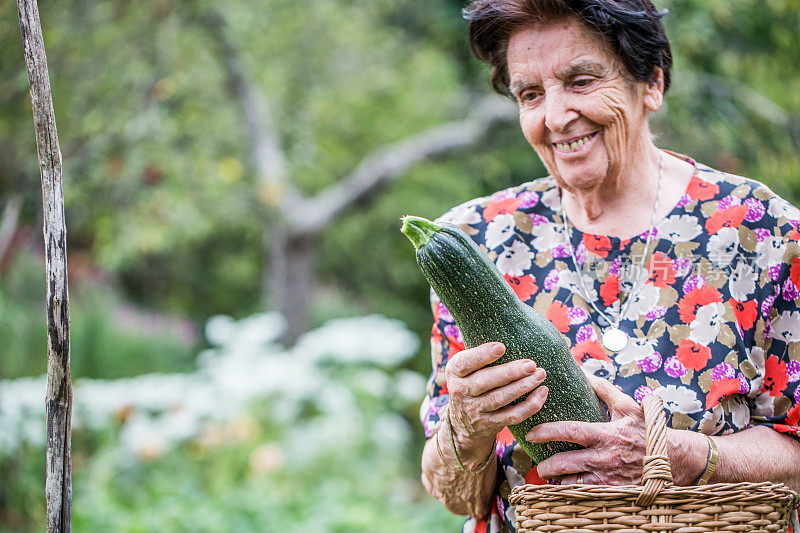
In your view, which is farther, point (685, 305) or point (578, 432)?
point (685, 305)

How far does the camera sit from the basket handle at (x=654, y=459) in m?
1.35

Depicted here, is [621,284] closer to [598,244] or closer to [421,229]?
[598,244]

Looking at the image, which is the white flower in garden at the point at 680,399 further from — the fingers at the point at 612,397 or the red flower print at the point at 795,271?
the red flower print at the point at 795,271

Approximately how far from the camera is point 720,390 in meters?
1.67

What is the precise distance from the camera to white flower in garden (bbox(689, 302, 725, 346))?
1.71 metres

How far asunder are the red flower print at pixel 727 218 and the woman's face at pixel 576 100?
258 millimetres

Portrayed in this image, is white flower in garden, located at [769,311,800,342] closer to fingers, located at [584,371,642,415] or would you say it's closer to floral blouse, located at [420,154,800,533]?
floral blouse, located at [420,154,800,533]

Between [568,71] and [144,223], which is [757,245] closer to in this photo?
[568,71]

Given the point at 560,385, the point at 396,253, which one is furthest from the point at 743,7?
the point at 396,253

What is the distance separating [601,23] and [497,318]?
768 mm

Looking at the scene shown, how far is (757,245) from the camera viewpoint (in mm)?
1758

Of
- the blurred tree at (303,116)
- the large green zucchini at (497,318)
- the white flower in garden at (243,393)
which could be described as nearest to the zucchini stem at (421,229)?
the large green zucchini at (497,318)

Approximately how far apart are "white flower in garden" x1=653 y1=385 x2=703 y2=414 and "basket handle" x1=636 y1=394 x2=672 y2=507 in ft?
0.78

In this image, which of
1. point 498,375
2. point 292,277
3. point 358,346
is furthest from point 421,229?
point 292,277
